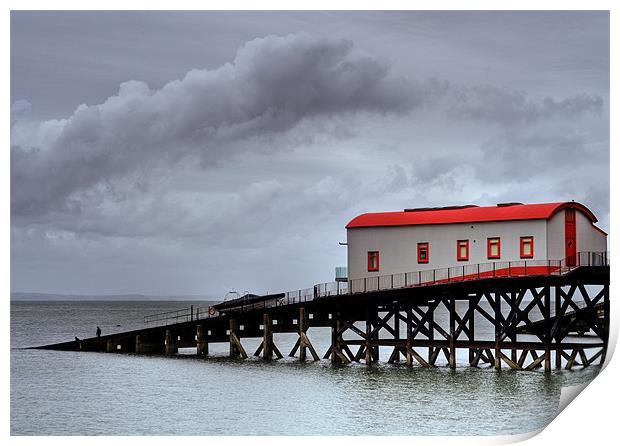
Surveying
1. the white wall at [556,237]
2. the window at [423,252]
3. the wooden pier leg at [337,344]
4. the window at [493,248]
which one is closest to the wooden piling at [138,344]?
the wooden pier leg at [337,344]

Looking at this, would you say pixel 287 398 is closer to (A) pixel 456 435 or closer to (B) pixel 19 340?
(A) pixel 456 435

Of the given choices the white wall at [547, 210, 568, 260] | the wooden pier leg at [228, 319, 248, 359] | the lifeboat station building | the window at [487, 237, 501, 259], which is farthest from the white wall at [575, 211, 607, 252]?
the wooden pier leg at [228, 319, 248, 359]

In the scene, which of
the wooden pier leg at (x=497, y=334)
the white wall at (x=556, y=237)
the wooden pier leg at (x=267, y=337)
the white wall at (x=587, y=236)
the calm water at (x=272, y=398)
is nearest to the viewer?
the calm water at (x=272, y=398)

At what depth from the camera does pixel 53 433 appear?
1479 inches

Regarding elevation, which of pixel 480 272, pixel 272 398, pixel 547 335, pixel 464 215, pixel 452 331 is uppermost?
pixel 464 215

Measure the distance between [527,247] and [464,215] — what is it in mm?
3372

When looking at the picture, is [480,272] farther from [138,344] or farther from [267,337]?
[138,344]

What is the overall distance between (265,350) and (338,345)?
15.4 feet

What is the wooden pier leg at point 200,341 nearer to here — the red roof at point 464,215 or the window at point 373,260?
the red roof at point 464,215

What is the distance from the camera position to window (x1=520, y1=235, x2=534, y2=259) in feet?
155

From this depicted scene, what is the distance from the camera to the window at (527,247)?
4722 centimetres

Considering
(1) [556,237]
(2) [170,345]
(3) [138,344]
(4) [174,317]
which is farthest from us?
(3) [138,344]

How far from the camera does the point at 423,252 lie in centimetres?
5003

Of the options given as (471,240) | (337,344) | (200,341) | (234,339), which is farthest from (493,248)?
(200,341)
